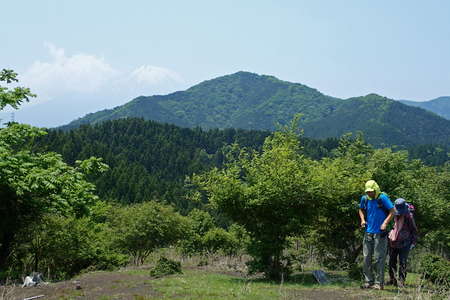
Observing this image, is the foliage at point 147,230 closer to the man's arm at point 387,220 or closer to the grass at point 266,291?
the grass at point 266,291

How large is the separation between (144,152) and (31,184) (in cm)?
14420

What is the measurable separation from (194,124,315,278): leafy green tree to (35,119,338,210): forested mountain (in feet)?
251

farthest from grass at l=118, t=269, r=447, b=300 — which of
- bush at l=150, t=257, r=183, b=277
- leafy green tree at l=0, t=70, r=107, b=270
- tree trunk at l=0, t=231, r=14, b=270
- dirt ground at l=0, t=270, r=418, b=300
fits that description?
tree trunk at l=0, t=231, r=14, b=270

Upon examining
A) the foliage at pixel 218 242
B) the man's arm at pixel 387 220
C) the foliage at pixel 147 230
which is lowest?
the foliage at pixel 218 242

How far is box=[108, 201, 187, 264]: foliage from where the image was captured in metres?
22.3

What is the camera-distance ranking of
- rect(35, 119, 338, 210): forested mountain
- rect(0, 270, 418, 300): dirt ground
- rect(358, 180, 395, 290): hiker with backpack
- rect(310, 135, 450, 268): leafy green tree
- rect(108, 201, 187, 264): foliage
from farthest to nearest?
1. rect(35, 119, 338, 210): forested mountain
2. rect(108, 201, 187, 264): foliage
3. rect(310, 135, 450, 268): leafy green tree
4. rect(358, 180, 395, 290): hiker with backpack
5. rect(0, 270, 418, 300): dirt ground

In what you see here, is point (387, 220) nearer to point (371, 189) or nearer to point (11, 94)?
point (371, 189)

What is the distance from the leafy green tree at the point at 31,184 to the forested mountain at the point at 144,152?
74260mm

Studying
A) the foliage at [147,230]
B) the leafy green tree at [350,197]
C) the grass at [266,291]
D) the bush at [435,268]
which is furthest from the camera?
the foliage at [147,230]

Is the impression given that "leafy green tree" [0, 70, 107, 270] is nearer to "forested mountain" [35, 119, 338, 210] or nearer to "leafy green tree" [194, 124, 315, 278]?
"leafy green tree" [194, 124, 315, 278]

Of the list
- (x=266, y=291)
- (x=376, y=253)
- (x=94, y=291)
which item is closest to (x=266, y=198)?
(x=266, y=291)

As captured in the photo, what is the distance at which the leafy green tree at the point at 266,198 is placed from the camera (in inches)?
419

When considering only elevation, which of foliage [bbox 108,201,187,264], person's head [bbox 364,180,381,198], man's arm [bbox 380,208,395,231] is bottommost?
foliage [bbox 108,201,187,264]

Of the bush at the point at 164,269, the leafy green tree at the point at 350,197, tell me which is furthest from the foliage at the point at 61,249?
the leafy green tree at the point at 350,197
